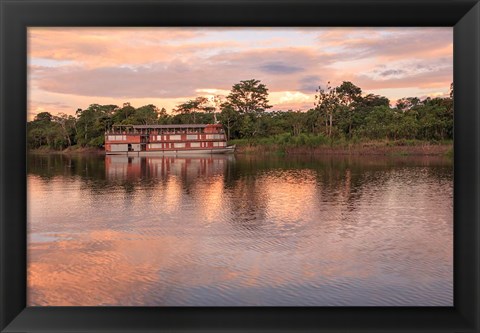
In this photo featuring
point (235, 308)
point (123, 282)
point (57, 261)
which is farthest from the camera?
point (57, 261)

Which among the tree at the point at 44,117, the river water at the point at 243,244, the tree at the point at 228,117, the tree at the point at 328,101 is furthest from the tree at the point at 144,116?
the river water at the point at 243,244

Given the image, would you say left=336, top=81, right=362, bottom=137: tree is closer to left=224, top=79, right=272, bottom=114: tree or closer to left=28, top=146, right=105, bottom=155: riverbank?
left=224, top=79, right=272, bottom=114: tree

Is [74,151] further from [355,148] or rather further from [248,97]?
[355,148]

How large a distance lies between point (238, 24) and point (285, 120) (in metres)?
15.0

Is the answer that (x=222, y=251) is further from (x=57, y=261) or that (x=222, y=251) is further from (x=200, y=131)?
(x=200, y=131)

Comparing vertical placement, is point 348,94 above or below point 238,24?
above

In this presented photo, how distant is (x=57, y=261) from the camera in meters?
3.30

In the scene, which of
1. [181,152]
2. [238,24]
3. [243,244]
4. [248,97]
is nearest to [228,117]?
[248,97]

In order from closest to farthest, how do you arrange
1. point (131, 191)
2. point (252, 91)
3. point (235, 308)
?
point (235, 308) < point (131, 191) < point (252, 91)

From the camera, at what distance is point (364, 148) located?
14.3 metres

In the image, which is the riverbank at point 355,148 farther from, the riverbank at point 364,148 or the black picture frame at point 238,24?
the black picture frame at point 238,24
